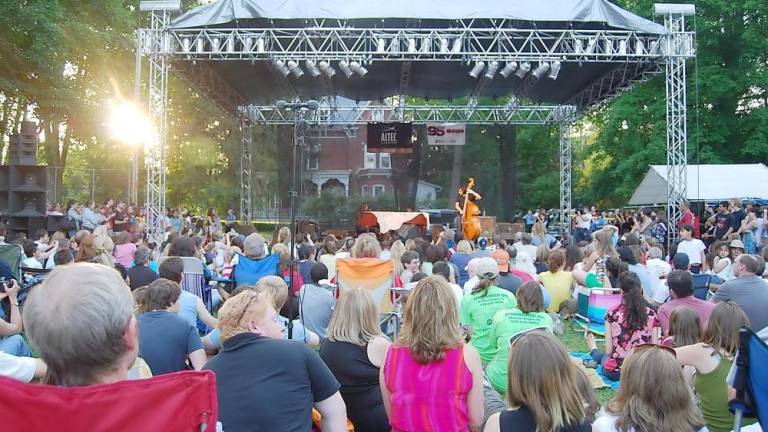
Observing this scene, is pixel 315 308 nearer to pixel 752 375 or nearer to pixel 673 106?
pixel 752 375

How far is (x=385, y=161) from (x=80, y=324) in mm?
22865

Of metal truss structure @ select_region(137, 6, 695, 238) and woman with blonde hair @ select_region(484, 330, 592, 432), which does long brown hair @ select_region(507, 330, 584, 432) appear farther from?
metal truss structure @ select_region(137, 6, 695, 238)

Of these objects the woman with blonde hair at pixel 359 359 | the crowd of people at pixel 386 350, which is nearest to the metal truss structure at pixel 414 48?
the crowd of people at pixel 386 350

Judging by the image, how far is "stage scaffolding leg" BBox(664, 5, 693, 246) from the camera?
47.9ft

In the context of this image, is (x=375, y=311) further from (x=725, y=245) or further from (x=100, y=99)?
(x=100, y=99)

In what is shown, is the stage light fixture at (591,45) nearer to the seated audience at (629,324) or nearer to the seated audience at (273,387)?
the seated audience at (629,324)

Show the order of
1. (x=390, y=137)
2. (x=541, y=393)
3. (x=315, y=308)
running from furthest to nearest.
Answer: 1. (x=390, y=137)
2. (x=315, y=308)
3. (x=541, y=393)

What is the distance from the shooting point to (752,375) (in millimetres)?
2703

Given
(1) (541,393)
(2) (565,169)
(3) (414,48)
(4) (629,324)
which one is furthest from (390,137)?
(1) (541,393)

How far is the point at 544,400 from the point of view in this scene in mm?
2438

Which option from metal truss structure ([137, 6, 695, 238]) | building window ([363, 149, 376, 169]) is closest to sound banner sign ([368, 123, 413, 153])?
building window ([363, 149, 376, 169])

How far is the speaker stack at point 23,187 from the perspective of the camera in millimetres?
11984

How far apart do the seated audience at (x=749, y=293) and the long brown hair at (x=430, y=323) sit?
11.3ft

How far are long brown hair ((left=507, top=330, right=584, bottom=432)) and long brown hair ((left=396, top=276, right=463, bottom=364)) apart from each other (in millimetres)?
621
